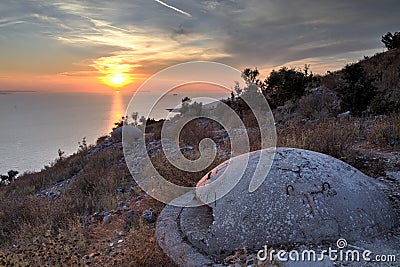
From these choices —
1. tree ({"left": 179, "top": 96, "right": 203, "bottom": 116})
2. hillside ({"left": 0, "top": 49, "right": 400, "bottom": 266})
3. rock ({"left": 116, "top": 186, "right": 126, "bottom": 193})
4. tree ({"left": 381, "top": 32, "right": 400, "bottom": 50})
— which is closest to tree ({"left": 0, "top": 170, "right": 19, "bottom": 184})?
hillside ({"left": 0, "top": 49, "right": 400, "bottom": 266})

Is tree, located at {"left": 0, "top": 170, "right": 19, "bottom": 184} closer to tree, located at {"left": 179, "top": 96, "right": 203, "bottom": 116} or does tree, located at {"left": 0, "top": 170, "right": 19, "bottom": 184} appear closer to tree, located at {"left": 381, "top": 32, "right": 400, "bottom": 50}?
tree, located at {"left": 179, "top": 96, "right": 203, "bottom": 116}

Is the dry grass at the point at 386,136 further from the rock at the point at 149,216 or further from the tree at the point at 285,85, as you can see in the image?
the tree at the point at 285,85

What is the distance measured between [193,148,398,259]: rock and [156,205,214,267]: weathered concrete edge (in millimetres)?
117

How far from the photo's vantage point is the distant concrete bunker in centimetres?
295

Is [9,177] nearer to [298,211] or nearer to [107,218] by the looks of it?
[107,218]

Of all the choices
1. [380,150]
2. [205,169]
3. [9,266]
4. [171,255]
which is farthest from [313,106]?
[9,266]

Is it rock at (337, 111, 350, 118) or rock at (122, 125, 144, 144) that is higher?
rock at (337, 111, 350, 118)

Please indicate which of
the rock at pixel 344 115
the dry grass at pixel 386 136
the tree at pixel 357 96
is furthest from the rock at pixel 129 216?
the tree at pixel 357 96

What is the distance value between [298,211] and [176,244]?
4.48ft

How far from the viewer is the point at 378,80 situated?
12859 millimetres

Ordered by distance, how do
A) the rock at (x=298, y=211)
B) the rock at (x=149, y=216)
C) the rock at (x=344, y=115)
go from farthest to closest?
1. the rock at (x=344, y=115)
2. the rock at (x=149, y=216)
3. the rock at (x=298, y=211)

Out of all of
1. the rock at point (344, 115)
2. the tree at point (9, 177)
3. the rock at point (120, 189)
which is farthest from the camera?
the tree at point (9, 177)

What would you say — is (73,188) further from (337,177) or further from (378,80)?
(378,80)

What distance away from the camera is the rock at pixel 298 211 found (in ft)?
9.68
